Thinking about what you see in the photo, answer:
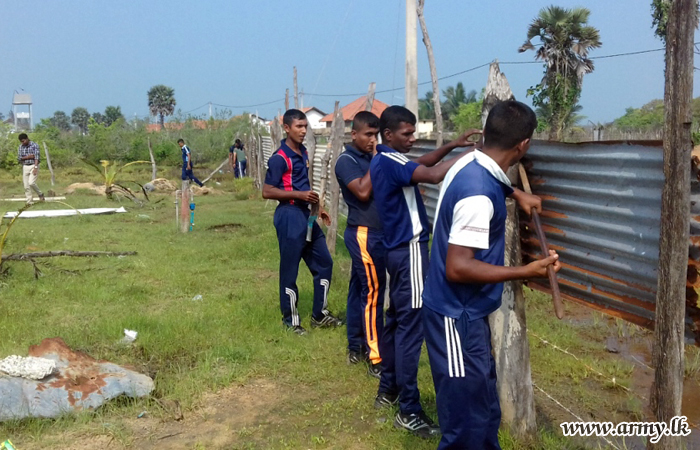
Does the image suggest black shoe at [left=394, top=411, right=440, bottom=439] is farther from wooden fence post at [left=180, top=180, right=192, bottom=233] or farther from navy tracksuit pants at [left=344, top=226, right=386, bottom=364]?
wooden fence post at [left=180, top=180, right=192, bottom=233]

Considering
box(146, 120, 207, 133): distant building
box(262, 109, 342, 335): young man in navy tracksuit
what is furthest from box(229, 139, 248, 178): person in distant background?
box(262, 109, 342, 335): young man in navy tracksuit

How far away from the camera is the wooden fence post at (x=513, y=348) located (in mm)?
3545

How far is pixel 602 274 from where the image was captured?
3264 mm

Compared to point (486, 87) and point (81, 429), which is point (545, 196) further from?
point (81, 429)

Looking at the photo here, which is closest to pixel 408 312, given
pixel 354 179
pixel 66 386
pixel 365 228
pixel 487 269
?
pixel 365 228

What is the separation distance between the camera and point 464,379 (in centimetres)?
264

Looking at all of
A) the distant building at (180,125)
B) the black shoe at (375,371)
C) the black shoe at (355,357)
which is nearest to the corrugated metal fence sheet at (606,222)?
the black shoe at (375,371)

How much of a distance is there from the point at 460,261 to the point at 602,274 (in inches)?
45.3

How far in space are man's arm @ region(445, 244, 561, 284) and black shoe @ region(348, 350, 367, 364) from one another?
2669mm

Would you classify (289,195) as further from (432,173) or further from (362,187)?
(432,173)

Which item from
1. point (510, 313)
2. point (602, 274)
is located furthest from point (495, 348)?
point (602, 274)

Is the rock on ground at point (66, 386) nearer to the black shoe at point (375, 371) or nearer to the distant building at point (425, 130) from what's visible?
the black shoe at point (375, 371)

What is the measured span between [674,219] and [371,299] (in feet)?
7.68

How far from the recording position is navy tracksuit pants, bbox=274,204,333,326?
18.5 ft
